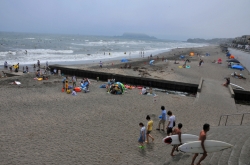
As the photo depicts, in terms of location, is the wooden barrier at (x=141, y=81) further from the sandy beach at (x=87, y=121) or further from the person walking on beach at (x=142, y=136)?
the person walking on beach at (x=142, y=136)

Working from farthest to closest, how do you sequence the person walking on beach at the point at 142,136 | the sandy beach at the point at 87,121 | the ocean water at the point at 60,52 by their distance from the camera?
1. the ocean water at the point at 60,52
2. the person walking on beach at the point at 142,136
3. the sandy beach at the point at 87,121

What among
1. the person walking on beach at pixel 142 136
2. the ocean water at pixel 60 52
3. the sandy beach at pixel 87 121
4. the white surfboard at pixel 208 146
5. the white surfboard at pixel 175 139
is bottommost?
the sandy beach at pixel 87 121

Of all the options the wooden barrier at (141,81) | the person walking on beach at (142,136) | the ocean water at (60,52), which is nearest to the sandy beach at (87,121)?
the person walking on beach at (142,136)

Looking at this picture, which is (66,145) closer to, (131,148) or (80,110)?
(131,148)

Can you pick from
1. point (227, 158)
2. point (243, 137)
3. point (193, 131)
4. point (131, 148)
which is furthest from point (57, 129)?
point (243, 137)

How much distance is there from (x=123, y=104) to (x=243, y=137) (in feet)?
26.7

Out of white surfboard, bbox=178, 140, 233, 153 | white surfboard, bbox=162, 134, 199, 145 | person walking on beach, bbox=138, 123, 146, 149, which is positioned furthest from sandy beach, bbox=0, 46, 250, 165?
white surfboard, bbox=178, 140, 233, 153

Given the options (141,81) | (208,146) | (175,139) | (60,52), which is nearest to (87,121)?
(175,139)

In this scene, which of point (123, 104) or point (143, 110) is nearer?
point (143, 110)

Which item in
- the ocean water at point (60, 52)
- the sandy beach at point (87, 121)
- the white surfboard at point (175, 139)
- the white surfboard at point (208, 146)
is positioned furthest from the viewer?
the ocean water at point (60, 52)

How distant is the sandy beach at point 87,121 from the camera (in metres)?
7.91

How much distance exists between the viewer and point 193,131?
1039 cm

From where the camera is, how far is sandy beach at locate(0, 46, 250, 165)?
791 cm

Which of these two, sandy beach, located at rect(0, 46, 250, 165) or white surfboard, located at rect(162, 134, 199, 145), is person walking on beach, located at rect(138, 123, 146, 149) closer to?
sandy beach, located at rect(0, 46, 250, 165)
